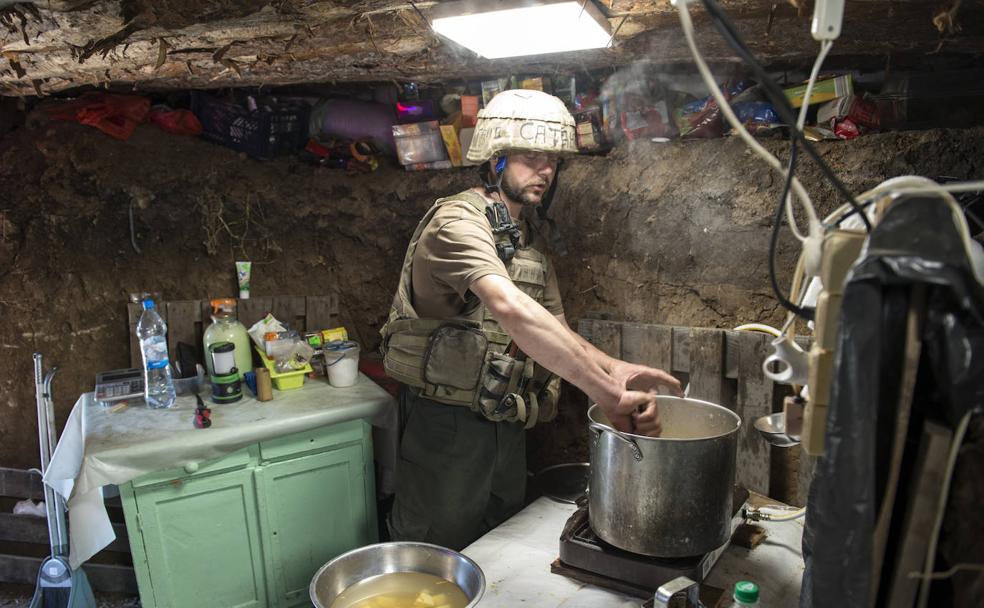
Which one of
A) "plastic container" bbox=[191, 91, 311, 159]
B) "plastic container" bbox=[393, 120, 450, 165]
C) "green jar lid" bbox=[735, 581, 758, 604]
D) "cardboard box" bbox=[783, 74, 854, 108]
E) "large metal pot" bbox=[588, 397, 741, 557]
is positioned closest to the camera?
"green jar lid" bbox=[735, 581, 758, 604]

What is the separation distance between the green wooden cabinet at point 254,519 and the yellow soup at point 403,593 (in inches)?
36.2

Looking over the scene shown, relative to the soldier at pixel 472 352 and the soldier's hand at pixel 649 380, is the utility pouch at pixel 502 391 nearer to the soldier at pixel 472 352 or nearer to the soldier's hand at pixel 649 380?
the soldier at pixel 472 352

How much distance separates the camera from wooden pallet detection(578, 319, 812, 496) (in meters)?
2.35

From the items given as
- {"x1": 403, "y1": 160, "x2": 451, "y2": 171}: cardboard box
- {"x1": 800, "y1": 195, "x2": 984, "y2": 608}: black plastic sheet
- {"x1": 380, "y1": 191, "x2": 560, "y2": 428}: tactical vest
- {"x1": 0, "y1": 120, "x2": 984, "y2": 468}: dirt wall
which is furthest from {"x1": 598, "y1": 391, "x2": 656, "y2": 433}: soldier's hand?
{"x1": 403, "y1": 160, "x2": 451, "y2": 171}: cardboard box

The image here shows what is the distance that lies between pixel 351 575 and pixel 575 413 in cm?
143

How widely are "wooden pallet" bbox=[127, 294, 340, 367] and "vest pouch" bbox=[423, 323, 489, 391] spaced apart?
4.45 feet

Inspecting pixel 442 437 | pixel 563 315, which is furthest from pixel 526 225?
pixel 442 437

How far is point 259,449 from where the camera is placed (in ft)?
8.65

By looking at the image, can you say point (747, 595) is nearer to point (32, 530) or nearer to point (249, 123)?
point (249, 123)

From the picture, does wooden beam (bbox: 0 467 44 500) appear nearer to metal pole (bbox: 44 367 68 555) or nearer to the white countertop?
metal pole (bbox: 44 367 68 555)

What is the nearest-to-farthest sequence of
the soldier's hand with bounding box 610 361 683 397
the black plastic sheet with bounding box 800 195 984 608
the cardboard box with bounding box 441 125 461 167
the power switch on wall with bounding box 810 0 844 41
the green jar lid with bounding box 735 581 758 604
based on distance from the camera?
the black plastic sheet with bounding box 800 195 984 608 → the power switch on wall with bounding box 810 0 844 41 → the green jar lid with bounding box 735 581 758 604 → the soldier's hand with bounding box 610 361 683 397 → the cardboard box with bounding box 441 125 461 167

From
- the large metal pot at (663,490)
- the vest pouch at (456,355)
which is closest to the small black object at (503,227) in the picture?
the vest pouch at (456,355)

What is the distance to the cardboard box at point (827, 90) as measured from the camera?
88.1 inches

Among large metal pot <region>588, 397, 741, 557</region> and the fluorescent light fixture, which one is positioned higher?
the fluorescent light fixture
